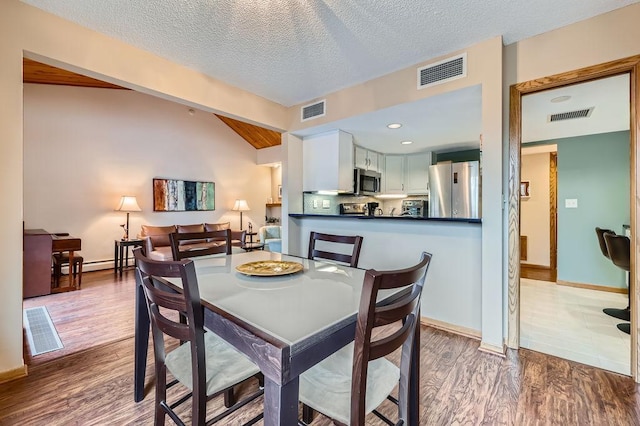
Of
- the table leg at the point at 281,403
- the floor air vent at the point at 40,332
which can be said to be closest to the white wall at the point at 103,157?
the floor air vent at the point at 40,332

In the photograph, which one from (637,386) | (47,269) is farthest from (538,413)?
(47,269)

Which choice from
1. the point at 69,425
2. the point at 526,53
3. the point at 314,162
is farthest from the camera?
the point at 314,162

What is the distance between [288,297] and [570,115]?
3879 millimetres

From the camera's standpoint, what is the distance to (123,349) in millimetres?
2215

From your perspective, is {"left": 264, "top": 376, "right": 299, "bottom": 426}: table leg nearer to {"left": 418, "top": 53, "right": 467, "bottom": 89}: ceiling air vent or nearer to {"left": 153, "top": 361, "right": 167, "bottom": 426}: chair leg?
{"left": 153, "top": 361, "right": 167, "bottom": 426}: chair leg

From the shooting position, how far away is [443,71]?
7.95ft

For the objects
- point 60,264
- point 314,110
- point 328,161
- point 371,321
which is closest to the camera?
point 371,321

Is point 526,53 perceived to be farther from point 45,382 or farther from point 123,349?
point 45,382

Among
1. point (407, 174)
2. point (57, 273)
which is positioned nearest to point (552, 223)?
point (407, 174)

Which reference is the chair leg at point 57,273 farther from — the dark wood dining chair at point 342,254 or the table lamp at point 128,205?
the dark wood dining chair at point 342,254

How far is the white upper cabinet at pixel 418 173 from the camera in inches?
205

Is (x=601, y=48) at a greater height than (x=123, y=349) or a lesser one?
greater

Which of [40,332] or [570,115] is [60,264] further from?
[570,115]

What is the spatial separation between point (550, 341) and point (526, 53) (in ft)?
7.60
